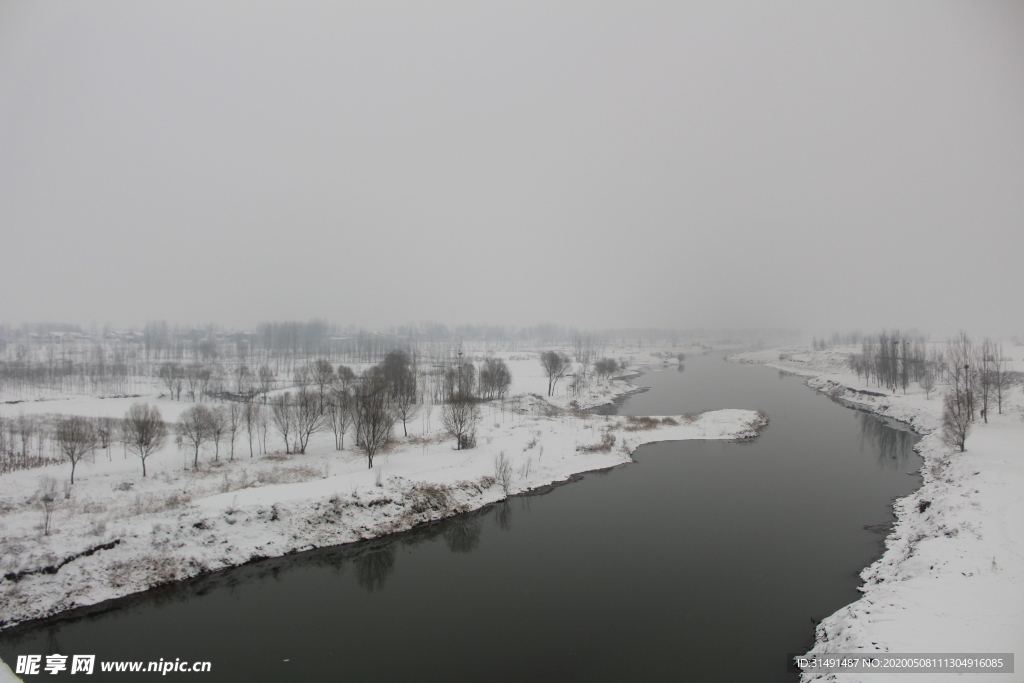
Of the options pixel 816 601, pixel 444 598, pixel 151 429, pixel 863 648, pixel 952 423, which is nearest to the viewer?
pixel 863 648

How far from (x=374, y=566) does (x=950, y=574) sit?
17963 millimetres

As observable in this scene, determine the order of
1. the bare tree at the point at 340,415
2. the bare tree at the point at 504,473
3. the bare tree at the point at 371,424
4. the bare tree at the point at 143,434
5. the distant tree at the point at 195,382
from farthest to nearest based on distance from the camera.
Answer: the distant tree at the point at 195,382 < the bare tree at the point at 340,415 < the bare tree at the point at 371,424 < the bare tree at the point at 504,473 < the bare tree at the point at 143,434

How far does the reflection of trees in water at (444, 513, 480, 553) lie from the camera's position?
697 inches

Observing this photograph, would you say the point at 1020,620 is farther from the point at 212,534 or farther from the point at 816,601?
the point at 212,534

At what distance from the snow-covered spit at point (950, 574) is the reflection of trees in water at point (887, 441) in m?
3.19

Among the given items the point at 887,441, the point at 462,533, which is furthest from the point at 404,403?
the point at 887,441

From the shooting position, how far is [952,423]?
2545 cm

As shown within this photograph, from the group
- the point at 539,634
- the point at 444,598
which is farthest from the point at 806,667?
the point at 444,598

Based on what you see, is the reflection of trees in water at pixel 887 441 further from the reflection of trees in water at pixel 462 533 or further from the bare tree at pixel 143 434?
the bare tree at pixel 143 434

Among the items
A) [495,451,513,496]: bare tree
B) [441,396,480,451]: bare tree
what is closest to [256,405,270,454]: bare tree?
[441,396,480,451]: bare tree

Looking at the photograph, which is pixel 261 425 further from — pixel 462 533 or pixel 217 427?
pixel 462 533

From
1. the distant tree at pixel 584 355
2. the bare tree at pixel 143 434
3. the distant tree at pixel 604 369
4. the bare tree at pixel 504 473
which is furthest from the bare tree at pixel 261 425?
the distant tree at pixel 604 369

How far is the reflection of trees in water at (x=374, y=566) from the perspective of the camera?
15.0 metres

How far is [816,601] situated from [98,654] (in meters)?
20.1
